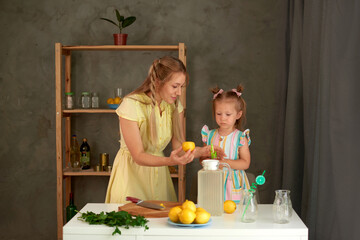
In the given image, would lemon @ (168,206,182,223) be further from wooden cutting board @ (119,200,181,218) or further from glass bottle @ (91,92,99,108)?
glass bottle @ (91,92,99,108)

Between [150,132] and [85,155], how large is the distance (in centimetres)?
167

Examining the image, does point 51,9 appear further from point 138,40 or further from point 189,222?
point 189,222

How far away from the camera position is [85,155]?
13.0 ft

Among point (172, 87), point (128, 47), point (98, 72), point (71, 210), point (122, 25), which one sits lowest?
point (71, 210)

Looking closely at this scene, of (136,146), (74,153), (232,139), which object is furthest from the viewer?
(74,153)

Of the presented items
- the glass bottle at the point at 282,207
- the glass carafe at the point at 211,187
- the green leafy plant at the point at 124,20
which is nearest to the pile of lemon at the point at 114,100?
the green leafy plant at the point at 124,20

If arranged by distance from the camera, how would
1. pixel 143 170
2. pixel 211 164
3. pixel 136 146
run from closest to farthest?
1. pixel 211 164
2. pixel 136 146
3. pixel 143 170

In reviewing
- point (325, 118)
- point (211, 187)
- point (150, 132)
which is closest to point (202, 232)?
point (211, 187)

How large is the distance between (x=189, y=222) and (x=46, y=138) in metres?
2.64

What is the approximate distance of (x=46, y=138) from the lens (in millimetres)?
4148

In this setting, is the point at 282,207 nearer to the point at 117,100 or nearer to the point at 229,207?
the point at 229,207

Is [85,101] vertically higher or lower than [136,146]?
higher

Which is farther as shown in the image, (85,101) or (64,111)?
(85,101)

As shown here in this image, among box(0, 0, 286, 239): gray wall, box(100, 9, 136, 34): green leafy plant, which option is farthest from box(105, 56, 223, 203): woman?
box(0, 0, 286, 239): gray wall
